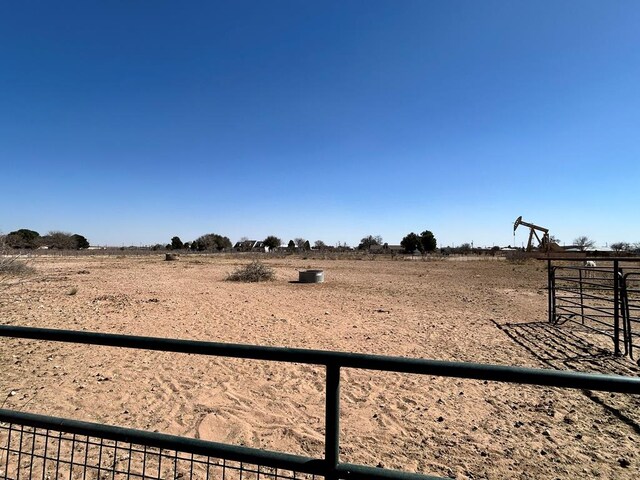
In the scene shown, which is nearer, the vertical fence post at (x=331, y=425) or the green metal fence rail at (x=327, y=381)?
the green metal fence rail at (x=327, y=381)

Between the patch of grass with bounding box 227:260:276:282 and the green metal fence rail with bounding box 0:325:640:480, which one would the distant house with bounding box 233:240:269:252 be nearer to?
the patch of grass with bounding box 227:260:276:282

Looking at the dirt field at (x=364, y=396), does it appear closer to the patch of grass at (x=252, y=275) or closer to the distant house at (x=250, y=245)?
the patch of grass at (x=252, y=275)

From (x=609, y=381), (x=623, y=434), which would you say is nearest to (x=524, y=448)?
(x=623, y=434)

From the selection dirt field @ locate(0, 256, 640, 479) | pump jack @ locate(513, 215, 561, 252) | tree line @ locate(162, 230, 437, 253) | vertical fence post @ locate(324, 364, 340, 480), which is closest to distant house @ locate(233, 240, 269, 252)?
tree line @ locate(162, 230, 437, 253)

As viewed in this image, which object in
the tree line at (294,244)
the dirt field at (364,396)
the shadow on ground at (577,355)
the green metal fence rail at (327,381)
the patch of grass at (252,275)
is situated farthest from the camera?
the tree line at (294,244)

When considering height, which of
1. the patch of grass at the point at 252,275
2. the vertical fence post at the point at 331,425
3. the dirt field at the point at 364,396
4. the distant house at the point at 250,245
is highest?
the distant house at the point at 250,245

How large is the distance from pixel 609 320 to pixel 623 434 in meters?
8.94

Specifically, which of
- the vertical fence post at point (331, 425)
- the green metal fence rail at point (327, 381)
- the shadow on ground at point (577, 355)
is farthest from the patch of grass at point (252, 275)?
the vertical fence post at point (331, 425)

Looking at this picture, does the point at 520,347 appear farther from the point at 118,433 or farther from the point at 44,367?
the point at 44,367

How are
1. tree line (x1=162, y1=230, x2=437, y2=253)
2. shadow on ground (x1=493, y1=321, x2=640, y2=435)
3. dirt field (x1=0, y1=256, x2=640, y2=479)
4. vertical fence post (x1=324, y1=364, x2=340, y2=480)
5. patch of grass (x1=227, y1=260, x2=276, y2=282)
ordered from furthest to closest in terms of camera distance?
tree line (x1=162, y1=230, x2=437, y2=253)
patch of grass (x1=227, y1=260, x2=276, y2=282)
shadow on ground (x1=493, y1=321, x2=640, y2=435)
dirt field (x1=0, y1=256, x2=640, y2=479)
vertical fence post (x1=324, y1=364, x2=340, y2=480)

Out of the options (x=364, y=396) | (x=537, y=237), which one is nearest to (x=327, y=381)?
(x=364, y=396)

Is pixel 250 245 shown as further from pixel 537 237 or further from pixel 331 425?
pixel 331 425

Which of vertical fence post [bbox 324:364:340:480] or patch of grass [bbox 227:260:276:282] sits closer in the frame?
vertical fence post [bbox 324:364:340:480]

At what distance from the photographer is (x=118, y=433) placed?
5.78 feet
